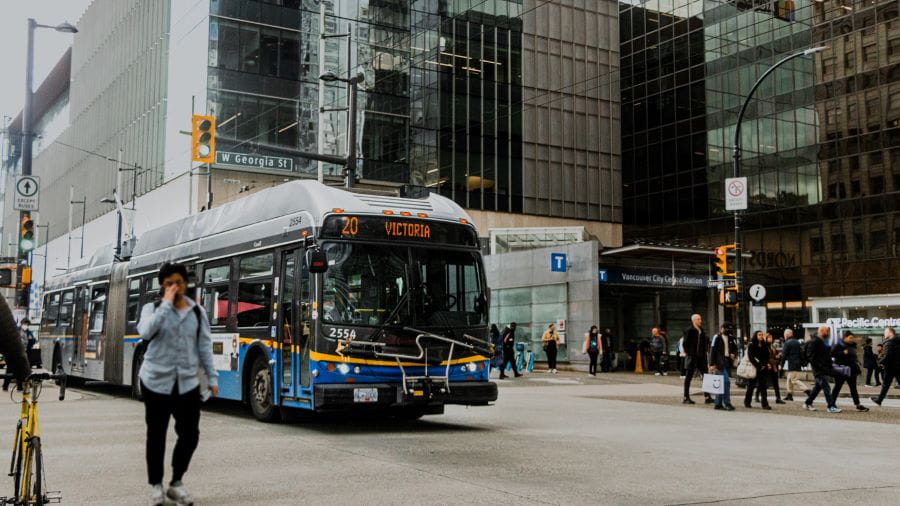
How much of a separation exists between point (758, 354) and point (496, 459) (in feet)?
33.6

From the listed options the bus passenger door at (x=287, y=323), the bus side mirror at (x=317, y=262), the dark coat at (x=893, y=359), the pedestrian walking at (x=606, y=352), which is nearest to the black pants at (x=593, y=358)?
the pedestrian walking at (x=606, y=352)

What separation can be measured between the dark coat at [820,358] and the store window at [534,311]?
16674mm

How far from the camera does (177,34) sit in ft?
164

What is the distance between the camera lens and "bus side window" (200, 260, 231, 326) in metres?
14.7

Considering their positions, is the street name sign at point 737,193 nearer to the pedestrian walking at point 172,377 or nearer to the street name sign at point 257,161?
the pedestrian walking at point 172,377

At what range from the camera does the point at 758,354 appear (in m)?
18.6

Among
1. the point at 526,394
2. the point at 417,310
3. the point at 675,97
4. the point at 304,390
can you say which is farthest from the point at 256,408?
the point at 675,97

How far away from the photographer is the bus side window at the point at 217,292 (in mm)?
14727

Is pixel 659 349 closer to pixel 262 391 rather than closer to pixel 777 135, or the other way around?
pixel 262 391

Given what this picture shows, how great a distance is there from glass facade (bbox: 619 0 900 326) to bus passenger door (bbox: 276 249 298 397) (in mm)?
37720

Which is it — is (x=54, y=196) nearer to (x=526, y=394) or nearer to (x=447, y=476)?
(x=526, y=394)

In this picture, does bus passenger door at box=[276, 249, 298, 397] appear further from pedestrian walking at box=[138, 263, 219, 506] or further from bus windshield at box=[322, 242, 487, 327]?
pedestrian walking at box=[138, 263, 219, 506]

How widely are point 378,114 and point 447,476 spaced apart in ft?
143

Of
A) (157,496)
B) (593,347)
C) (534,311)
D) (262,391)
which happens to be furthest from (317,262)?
(534,311)
